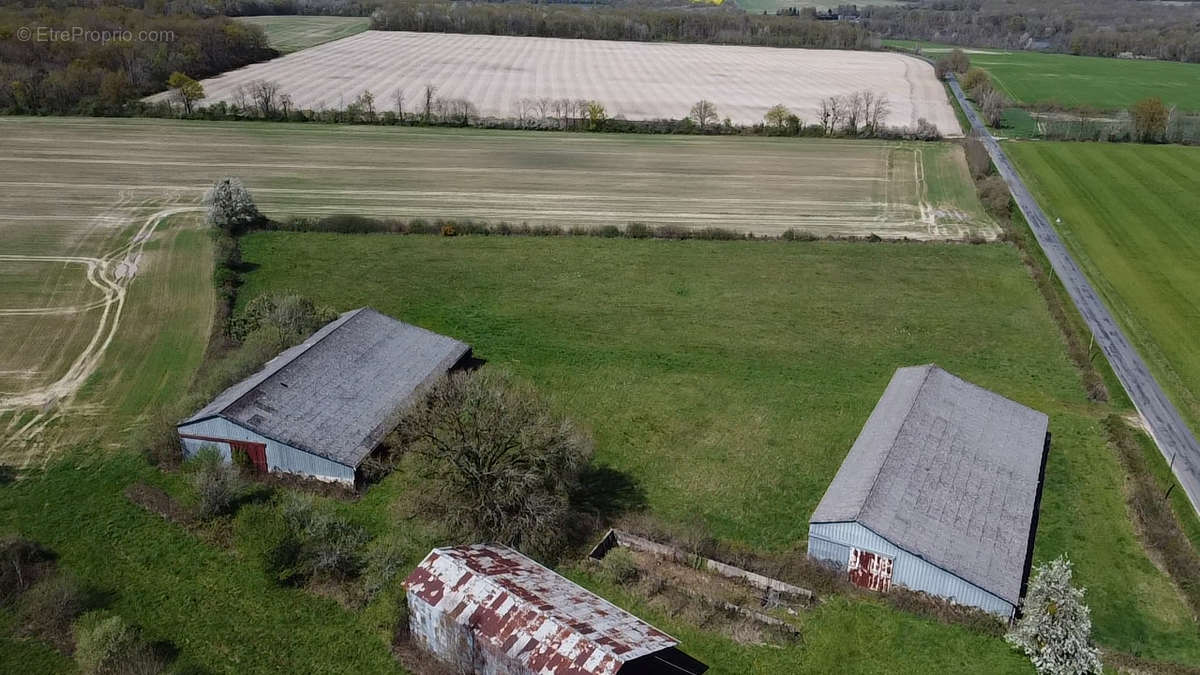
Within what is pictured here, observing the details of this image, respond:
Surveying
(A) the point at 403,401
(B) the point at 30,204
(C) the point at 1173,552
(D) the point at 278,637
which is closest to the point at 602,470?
(A) the point at 403,401

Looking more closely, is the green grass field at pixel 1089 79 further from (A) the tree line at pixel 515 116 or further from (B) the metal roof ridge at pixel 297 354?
(B) the metal roof ridge at pixel 297 354

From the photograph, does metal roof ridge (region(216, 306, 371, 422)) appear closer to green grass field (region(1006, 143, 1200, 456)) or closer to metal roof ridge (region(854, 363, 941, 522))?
metal roof ridge (region(854, 363, 941, 522))

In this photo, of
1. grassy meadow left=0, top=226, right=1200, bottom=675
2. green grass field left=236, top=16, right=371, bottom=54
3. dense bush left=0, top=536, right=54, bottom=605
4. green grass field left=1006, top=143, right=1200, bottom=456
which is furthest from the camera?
green grass field left=236, top=16, right=371, bottom=54

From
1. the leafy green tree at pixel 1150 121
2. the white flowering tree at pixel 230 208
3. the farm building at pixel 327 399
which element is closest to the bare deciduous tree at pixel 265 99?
the white flowering tree at pixel 230 208

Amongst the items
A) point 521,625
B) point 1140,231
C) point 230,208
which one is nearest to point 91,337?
point 230,208

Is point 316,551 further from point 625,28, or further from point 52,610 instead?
point 625,28

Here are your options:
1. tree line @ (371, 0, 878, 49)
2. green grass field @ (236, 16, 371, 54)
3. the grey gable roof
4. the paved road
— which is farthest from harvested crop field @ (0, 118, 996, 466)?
tree line @ (371, 0, 878, 49)
